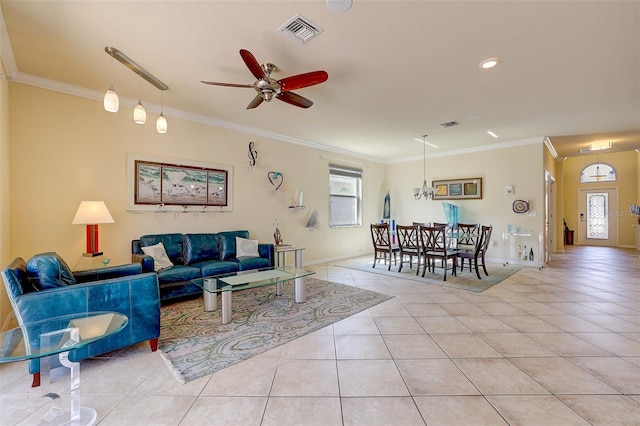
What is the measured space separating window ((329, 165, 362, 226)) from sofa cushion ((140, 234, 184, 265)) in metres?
3.55

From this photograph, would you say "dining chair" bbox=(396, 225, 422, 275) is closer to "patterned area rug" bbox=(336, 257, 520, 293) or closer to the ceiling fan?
"patterned area rug" bbox=(336, 257, 520, 293)

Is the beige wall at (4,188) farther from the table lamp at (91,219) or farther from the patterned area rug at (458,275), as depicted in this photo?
the patterned area rug at (458,275)

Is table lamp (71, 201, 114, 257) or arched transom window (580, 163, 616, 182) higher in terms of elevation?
arched transom window (580, 163, 616, 182)

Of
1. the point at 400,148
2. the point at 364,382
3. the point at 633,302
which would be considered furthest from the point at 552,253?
the point at 364,382

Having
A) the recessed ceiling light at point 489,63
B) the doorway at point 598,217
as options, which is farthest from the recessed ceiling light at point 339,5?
the doorway at point 598,217

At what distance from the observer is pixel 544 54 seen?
2758 mm

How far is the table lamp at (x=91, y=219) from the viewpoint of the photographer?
325 centimetres

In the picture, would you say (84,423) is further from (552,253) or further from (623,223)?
(623,223)

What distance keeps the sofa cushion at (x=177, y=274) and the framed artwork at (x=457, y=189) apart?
6219 millimetres

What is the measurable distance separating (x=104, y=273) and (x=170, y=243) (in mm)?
1271

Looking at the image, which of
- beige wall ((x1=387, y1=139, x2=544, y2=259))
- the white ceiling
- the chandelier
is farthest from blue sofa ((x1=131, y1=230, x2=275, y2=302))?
beige wall ((x1=387, y1=139, x2=544, y2=259))

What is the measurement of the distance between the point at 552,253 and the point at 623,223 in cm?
383

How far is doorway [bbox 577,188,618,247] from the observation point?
9.38 m

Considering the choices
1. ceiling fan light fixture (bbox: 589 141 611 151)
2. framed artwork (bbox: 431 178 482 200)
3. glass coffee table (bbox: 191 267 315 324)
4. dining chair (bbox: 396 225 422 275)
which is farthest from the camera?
framed artwork (bbox: 431 178 482 200)
